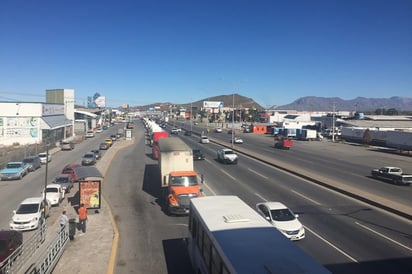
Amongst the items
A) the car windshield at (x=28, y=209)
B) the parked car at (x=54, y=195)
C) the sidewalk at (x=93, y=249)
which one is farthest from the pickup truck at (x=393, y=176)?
the car windshield at (x=28, y=209)

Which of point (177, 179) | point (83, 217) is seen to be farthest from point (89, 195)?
point (177, 179)

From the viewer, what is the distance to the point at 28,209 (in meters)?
19.1

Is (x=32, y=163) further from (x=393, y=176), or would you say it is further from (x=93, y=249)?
(x=393, y=176)

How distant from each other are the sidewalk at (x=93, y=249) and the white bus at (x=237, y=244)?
3366 mm

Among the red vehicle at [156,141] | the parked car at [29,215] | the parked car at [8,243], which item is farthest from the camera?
the red vehicle at [156,141]

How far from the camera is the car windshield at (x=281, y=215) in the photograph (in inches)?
625

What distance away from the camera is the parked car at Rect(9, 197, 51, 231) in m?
18.3

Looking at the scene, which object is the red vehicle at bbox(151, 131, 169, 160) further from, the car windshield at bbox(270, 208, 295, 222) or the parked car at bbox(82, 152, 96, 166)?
the car windshield at bbox(270, 208, 295, 222)

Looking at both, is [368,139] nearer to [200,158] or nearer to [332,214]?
[200,158]

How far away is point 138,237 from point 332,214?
10479 millimetres

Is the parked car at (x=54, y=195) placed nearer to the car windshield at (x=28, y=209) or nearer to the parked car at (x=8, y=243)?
the car windshield at (x=28, y=209)

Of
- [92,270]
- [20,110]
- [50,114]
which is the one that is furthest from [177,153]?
[50,114]

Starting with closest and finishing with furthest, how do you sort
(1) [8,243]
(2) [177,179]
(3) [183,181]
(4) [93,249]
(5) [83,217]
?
(1) [8,243] → (4) [93,249] → (5) [83,217] → (3) [183,181] → (2) [177,179]

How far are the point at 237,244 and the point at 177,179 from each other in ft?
41.5
